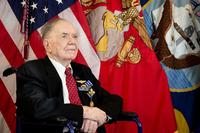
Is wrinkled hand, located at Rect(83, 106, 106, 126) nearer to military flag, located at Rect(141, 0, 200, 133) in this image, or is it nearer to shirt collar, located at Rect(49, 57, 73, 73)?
shirt collar, located at Rect(49, 57, 73, 73)

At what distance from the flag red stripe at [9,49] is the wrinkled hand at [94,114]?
114 cm

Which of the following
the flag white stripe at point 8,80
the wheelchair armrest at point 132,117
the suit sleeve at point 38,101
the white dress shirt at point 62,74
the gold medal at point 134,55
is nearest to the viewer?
the suit sleeve at point 38,101

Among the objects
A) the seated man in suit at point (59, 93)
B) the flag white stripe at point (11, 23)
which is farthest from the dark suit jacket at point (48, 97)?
the flag white stripe at point (11, 23)

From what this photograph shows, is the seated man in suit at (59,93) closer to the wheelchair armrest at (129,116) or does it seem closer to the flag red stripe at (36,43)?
the wheelchair armrest at (129,116)

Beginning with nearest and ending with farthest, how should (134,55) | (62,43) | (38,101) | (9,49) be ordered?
1. (38,101)
2. (62,43)
3. (9,49)
4. (134,55)

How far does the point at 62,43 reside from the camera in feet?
6.48

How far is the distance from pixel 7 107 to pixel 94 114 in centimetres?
120

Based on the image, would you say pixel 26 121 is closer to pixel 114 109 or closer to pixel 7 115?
pixel 114 109

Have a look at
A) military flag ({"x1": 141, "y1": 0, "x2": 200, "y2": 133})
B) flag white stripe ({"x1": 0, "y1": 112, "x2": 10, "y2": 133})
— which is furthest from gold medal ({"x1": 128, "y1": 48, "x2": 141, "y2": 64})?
flag white stripe ({"x1": 0, "y1": 112, "x2": 10, "y2": 133})

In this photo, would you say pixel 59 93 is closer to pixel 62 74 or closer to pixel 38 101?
pixel 62 74

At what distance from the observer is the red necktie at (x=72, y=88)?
1.96 m

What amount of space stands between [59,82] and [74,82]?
4.5 inches

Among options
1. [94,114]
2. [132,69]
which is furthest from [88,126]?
[132,69]

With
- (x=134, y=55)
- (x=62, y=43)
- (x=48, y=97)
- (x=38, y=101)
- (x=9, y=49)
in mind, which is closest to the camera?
(x=38, y=101)
